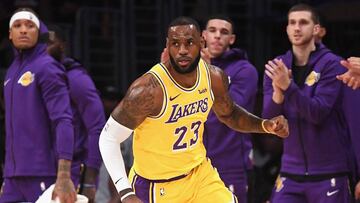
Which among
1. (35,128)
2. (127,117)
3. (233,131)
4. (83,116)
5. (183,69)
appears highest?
(183,69)

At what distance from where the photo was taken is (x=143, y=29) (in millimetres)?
13258

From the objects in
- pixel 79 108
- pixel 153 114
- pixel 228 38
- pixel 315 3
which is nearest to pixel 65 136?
pixel 79 108

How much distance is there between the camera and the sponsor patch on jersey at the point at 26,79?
778 centimetres

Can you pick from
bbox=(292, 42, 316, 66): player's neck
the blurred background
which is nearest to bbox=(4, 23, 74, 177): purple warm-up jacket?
bbox=(292, 42, 316, 66): player's neck

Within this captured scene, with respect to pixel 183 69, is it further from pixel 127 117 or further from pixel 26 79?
pixel 26 79

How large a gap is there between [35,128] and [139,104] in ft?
5.60

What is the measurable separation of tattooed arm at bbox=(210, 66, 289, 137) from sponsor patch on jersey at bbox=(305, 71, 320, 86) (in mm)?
1027

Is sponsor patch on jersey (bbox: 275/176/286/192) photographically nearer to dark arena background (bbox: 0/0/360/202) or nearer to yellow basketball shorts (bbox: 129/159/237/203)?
yellow basketball shorts (bbox: 129/159/237/203)

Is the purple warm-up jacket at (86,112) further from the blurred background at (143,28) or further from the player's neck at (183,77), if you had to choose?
the blurred background at (143,28)

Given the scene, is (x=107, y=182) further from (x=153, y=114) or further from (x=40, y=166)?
(x=153, y=114)

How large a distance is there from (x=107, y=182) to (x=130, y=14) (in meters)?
2.39

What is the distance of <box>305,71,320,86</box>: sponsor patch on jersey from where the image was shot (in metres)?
7.77

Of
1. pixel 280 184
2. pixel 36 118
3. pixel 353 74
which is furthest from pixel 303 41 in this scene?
pixel 36 118

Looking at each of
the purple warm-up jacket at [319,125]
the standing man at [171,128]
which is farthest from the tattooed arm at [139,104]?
the purple warm-up jacket at [319,125]
